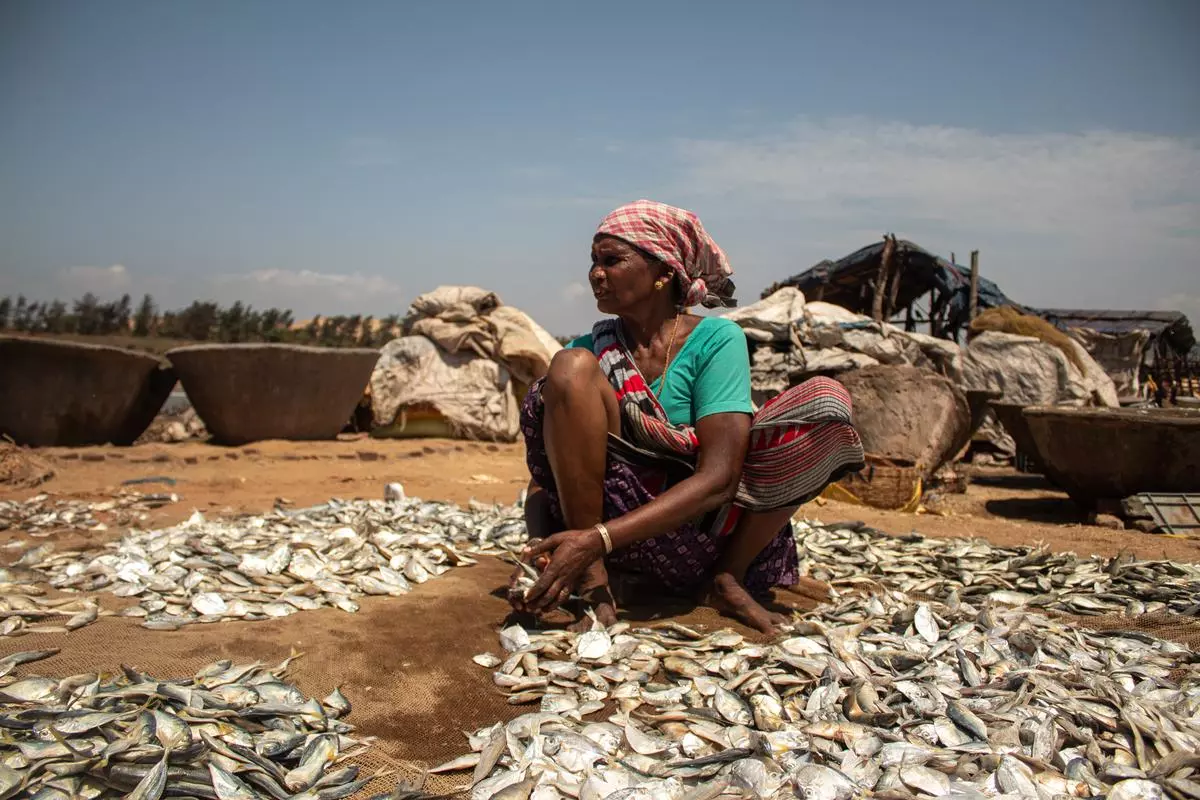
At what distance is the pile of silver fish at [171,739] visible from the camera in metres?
1.37

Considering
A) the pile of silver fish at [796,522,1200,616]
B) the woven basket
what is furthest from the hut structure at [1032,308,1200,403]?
the pile of silver fish at [796,522,1200,616]

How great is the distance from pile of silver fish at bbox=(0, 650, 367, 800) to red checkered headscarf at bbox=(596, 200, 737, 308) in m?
1.41

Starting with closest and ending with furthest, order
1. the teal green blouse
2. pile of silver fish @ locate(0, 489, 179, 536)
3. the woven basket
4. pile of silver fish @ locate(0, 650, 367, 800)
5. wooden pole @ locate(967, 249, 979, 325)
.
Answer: pile of silver fish @ locate(0, 650, 367, 800) < the teal green blouse < pile of silver fish @ locate(0, 489, 179, 536) < the woven basket < wooden pole @ locate(967, 249, 979, 325)

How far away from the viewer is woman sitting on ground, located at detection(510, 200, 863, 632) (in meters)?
2.14

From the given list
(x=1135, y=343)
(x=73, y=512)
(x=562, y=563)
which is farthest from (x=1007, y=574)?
(x=1135, y=343)

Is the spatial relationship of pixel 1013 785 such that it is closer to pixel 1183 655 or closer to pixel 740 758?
pixel 740 758

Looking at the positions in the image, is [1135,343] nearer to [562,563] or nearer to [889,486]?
[889,486]

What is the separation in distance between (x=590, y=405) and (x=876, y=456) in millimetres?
4083

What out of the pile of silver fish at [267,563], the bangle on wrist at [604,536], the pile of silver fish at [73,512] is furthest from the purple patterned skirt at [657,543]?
the pile of silver fish at [73,512]

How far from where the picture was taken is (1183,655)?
196 cm

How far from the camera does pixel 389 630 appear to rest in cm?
226

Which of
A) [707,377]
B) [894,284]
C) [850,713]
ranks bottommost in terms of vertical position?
[850,713]

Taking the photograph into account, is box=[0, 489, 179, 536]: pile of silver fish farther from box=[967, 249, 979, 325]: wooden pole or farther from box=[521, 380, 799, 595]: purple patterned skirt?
box=[967, 249, 979, 325]: wooden pole

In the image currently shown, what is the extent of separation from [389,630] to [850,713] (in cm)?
125
